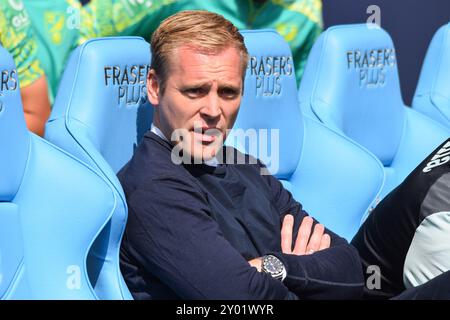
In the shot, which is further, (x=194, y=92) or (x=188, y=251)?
(x=194, y=92)

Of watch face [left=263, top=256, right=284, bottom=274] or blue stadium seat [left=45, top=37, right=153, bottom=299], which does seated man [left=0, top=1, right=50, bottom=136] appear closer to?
Answer: blue stadium seat [left=45, top=37, right=153, bottom=299]

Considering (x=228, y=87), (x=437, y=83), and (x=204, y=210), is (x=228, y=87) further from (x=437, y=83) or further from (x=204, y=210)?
(x=437, y=83)

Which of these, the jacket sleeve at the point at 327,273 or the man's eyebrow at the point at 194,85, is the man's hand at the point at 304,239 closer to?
the jacket sleeve at the point at 327,273

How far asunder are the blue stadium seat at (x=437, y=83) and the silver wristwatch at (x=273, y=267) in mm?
1328

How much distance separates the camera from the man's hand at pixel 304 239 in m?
2.10

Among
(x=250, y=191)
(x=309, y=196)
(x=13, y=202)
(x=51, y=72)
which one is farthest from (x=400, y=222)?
(x=51, y=72)

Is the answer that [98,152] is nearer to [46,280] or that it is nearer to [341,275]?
[46,280]

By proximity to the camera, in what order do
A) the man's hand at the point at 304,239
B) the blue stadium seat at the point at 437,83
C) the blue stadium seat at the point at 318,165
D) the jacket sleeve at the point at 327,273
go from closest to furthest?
the jacket sleeve at the point at 327,273, the man's hand at the point at 304,239, the blue stadium seat at the point at 318,165, the blue stadium seat at the point at 437,83

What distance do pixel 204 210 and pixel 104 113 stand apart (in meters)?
0.35

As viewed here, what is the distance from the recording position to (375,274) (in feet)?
6.95

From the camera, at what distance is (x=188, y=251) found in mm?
1859

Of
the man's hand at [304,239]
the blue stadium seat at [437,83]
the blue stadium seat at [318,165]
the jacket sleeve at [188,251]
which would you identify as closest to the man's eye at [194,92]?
the jacket sleeve at [188,251]

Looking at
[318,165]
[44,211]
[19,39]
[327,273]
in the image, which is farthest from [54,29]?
[327,273]
